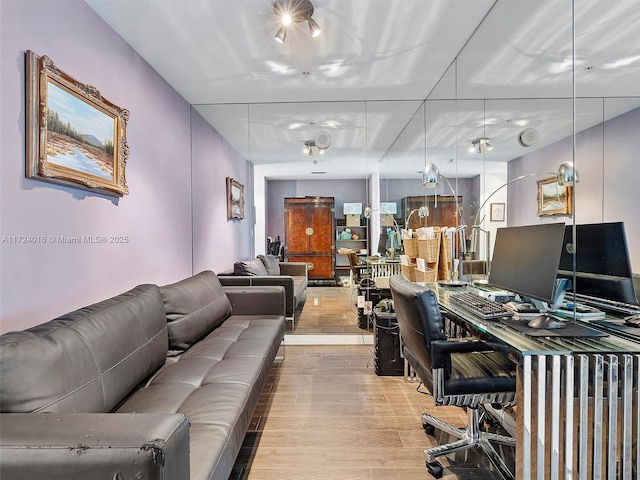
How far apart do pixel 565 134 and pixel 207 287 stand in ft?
8.86

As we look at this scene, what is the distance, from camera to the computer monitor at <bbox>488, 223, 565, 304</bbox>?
148 cm

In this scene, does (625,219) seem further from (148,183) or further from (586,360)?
(148,183)

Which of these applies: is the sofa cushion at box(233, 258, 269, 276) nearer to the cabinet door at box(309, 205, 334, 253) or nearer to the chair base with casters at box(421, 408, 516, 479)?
the chair base with casters at box(421, 408, 516, 479)

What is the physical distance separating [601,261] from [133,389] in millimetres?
2407

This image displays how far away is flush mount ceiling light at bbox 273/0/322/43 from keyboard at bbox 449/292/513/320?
1.90m

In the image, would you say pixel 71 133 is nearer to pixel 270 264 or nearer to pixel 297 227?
pixel 270 264

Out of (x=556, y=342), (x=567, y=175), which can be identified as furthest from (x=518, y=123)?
(x=556, y=342)

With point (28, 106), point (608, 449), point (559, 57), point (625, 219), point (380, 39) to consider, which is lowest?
point (608, 449)

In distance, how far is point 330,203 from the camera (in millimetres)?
7238

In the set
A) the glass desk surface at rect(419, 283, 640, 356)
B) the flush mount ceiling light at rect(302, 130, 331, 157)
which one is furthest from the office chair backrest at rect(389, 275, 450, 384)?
the flush mount ceiling light at rect(302, 130, 331, 157)

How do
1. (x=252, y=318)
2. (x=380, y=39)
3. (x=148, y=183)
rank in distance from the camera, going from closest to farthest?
(x=380, y=39)
(x=148, y=183)
(x=252, y=318)

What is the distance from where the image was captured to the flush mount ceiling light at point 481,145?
8.27 feet

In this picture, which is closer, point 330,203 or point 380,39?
point 380,39

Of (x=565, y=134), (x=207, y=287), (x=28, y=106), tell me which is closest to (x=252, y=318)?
(x=207, y=287)
